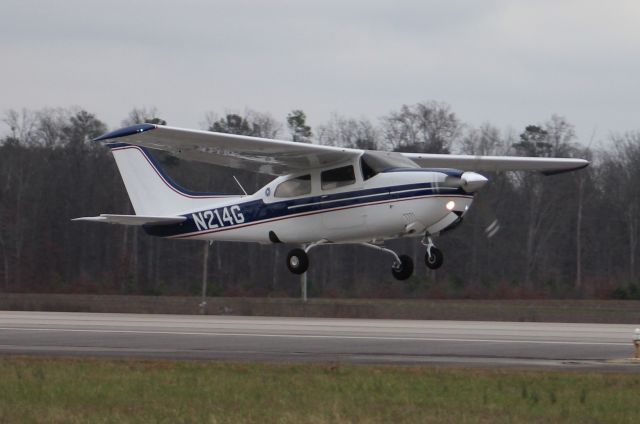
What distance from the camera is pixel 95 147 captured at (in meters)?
68.1

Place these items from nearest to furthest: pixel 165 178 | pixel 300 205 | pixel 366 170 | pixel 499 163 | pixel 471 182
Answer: pixel 471 182
pixel 366 170
pixel 300 205
pixel 499 163
pixel 165 178

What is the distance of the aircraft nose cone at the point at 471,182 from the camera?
79.1 feet

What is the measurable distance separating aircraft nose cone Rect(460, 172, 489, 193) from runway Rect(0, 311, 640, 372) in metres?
3.08

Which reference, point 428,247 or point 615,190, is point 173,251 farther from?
point 428,247

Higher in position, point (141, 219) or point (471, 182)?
point (471, 182)

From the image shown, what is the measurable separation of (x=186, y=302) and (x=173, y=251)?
24.0 metres

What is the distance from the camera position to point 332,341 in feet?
76.1

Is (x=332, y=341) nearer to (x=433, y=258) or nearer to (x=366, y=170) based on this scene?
(x=433, y=258)

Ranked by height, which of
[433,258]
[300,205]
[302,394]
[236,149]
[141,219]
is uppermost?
[236,149]

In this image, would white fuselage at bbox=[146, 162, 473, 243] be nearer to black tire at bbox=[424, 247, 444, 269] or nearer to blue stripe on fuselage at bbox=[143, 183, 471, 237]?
blue stripe on fuselage at bbox=[143, 183, 471, 237]

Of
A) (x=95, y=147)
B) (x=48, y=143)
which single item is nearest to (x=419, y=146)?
(x=95, y=147)

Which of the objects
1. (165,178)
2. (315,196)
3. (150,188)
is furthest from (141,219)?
(315,196)

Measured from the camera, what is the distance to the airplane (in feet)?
81.6

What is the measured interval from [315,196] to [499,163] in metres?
5.72
